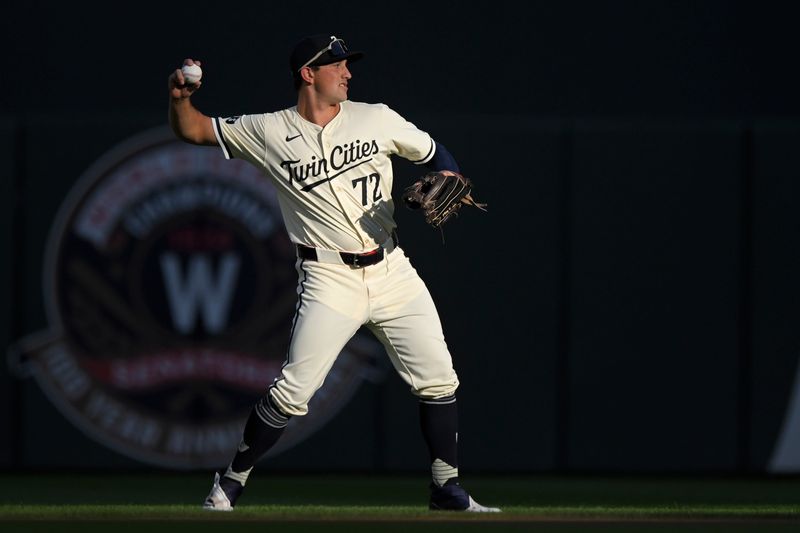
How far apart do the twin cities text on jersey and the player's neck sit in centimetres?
14

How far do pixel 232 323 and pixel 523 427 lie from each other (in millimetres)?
1510

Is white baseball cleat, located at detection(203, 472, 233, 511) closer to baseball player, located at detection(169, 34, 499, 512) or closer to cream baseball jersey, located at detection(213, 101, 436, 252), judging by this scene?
baseball player, located at detection(169, 34, 499, 512)

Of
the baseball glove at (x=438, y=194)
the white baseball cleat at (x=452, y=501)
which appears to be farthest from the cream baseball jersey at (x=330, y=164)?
the white baseball cleat at (x=452, y=501)

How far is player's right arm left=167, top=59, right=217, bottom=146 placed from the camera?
17.9ft

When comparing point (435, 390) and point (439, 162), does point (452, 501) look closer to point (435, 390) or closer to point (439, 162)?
point (435, 390)

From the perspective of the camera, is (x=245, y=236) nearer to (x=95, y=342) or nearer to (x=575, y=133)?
(x=95, y=342)

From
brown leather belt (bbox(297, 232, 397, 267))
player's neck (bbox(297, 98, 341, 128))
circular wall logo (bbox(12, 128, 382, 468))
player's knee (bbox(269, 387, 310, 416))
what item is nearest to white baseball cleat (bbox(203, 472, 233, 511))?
player's knee (bbox(269, 387, 310, 416))

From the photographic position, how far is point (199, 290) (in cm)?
788

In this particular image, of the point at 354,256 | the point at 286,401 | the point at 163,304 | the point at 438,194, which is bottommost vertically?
the point at 286,401

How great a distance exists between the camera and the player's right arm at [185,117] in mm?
5469

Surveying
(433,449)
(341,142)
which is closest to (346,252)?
(341,142)

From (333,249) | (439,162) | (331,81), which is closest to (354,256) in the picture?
(333,249)

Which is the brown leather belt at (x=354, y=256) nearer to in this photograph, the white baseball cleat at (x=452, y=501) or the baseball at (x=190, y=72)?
the baseball at (x=190, y=72)

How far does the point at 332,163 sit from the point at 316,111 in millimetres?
230
